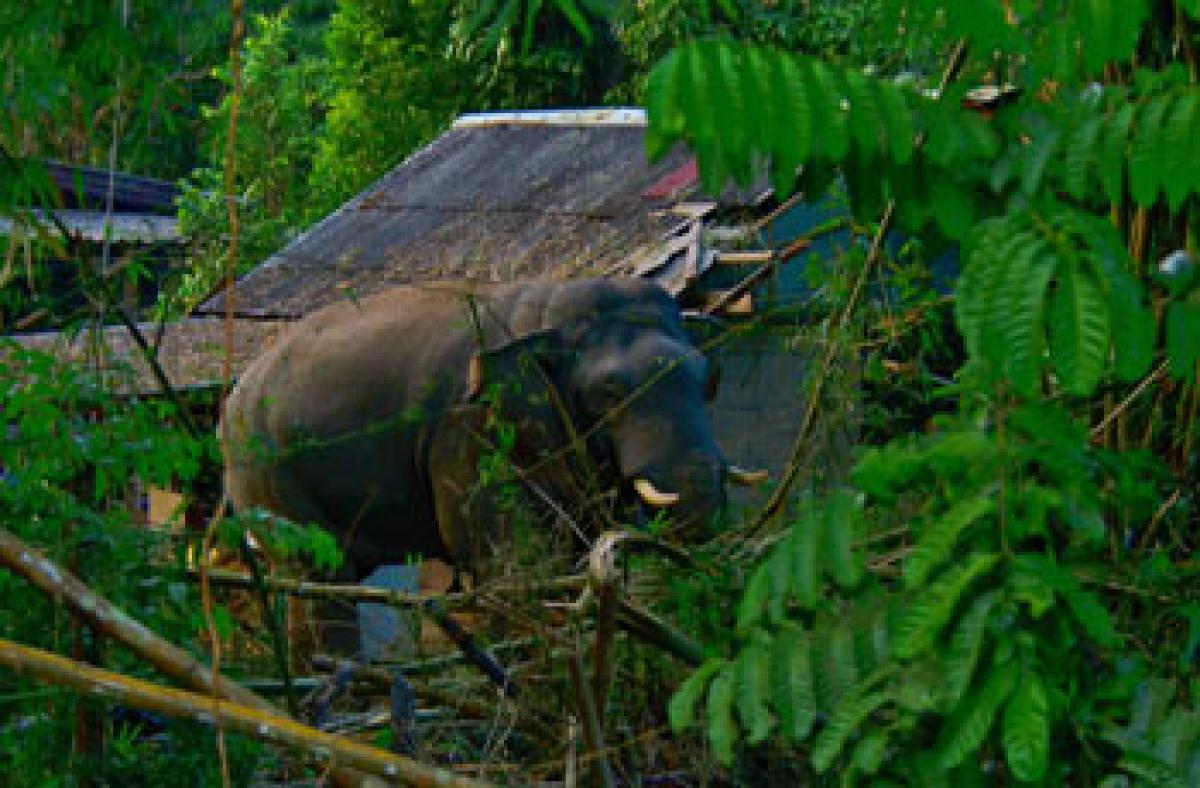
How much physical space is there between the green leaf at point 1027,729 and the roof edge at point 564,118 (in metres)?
10.9

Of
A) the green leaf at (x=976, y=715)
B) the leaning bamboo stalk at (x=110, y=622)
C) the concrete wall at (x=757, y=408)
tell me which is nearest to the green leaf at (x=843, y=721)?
the green leaf at (x=976, y=715)

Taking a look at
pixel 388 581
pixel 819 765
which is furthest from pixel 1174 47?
pixel 388 581

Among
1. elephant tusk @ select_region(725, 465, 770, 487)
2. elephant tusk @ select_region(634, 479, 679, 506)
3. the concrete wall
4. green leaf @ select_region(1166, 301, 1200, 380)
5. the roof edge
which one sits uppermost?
green leaf @ select_region(1166, 301, 1200, 380)

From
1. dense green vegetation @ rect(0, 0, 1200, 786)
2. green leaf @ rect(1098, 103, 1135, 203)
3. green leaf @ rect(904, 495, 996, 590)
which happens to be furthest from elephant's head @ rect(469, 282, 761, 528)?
green leaf @ rect(1098, 103, 1135, 203)

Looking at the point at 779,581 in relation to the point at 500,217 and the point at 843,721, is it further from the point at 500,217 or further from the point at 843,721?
the point at 500,217

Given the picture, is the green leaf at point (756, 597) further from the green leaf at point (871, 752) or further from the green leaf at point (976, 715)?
the green leaf at point (976, 715)

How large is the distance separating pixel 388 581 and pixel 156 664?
9.17m

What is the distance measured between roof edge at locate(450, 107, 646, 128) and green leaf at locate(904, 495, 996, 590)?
1074 centimetres

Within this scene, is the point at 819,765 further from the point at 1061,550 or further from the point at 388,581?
the point at 388,581

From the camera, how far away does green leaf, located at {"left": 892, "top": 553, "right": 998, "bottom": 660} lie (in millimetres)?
3086

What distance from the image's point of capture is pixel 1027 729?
118 inches

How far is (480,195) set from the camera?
1370 centimetres

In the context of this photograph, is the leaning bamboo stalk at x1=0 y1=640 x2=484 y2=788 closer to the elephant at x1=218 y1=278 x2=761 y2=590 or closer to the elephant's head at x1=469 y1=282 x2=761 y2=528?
the elephant at x1=218 y1=278 x2=761 y2=590

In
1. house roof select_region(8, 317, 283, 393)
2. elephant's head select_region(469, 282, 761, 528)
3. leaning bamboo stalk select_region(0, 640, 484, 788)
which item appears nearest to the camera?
leaning bamboo stalk select_region(0, 640, 484, 788)
